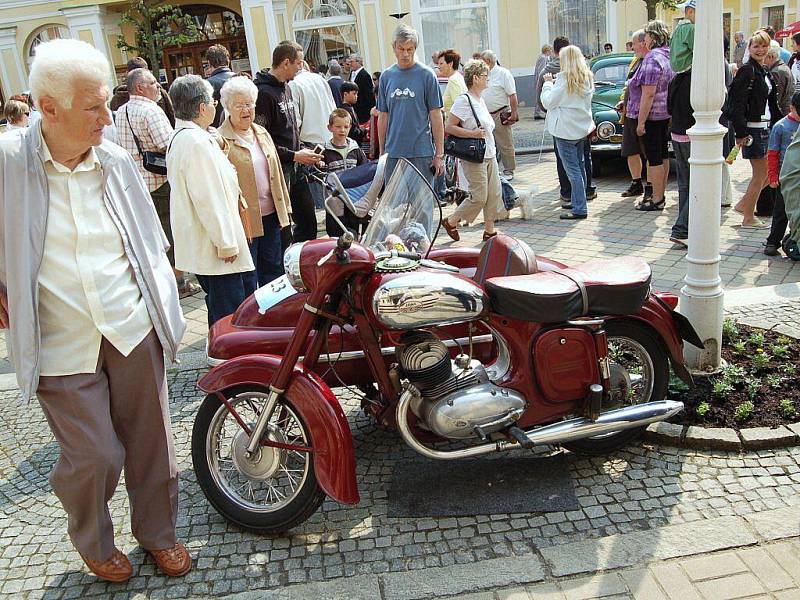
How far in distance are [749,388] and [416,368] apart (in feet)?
6.43

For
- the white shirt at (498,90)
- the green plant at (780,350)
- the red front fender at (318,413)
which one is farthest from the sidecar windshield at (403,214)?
the white shirt at (498,90)

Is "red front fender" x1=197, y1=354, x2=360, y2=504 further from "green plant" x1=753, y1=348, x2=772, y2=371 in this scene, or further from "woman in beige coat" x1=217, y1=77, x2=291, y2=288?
"green plant" x1=753, y1=348, x2=772, y2=371

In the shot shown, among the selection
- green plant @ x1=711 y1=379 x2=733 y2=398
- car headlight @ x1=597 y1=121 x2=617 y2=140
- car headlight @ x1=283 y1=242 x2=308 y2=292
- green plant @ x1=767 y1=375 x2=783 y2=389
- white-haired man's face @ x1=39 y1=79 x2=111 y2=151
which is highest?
white-haired man's face @ x1=39 y1=79 x2=111 y2=151

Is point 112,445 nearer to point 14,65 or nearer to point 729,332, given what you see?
point 729,332

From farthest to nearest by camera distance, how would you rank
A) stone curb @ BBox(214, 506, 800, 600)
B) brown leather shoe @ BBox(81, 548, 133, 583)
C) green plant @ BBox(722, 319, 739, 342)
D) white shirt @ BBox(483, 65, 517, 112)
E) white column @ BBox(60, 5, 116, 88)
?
white column @ BBox(60, 5, 116, 88) → white shirt @ BBox(483, 65, 517, 112) → green plant @ BBox(722, 319, 739, 342) → brown leather shoe @ BBox(81, 548, 133, 583) → stone curb @ BBox(214, 506, 800, 600)

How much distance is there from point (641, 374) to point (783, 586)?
1.24 meters

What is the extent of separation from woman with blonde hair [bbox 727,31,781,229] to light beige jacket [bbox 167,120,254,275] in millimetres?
5137

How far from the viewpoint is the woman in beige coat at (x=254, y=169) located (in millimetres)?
4891

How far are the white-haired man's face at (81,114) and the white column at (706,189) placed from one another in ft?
10.0

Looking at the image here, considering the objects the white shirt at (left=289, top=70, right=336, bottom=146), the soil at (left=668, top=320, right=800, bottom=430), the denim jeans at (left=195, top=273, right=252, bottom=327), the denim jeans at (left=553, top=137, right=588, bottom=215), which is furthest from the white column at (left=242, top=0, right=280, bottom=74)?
the soil at (left=668, top=320, right=800, bottom=430)

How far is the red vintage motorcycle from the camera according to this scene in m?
3.21

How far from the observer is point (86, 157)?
113 inches

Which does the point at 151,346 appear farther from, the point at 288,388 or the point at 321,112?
the point at 321,112

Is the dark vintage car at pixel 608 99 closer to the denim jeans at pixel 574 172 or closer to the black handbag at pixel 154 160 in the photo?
the denim jeans at pixel 574 172
